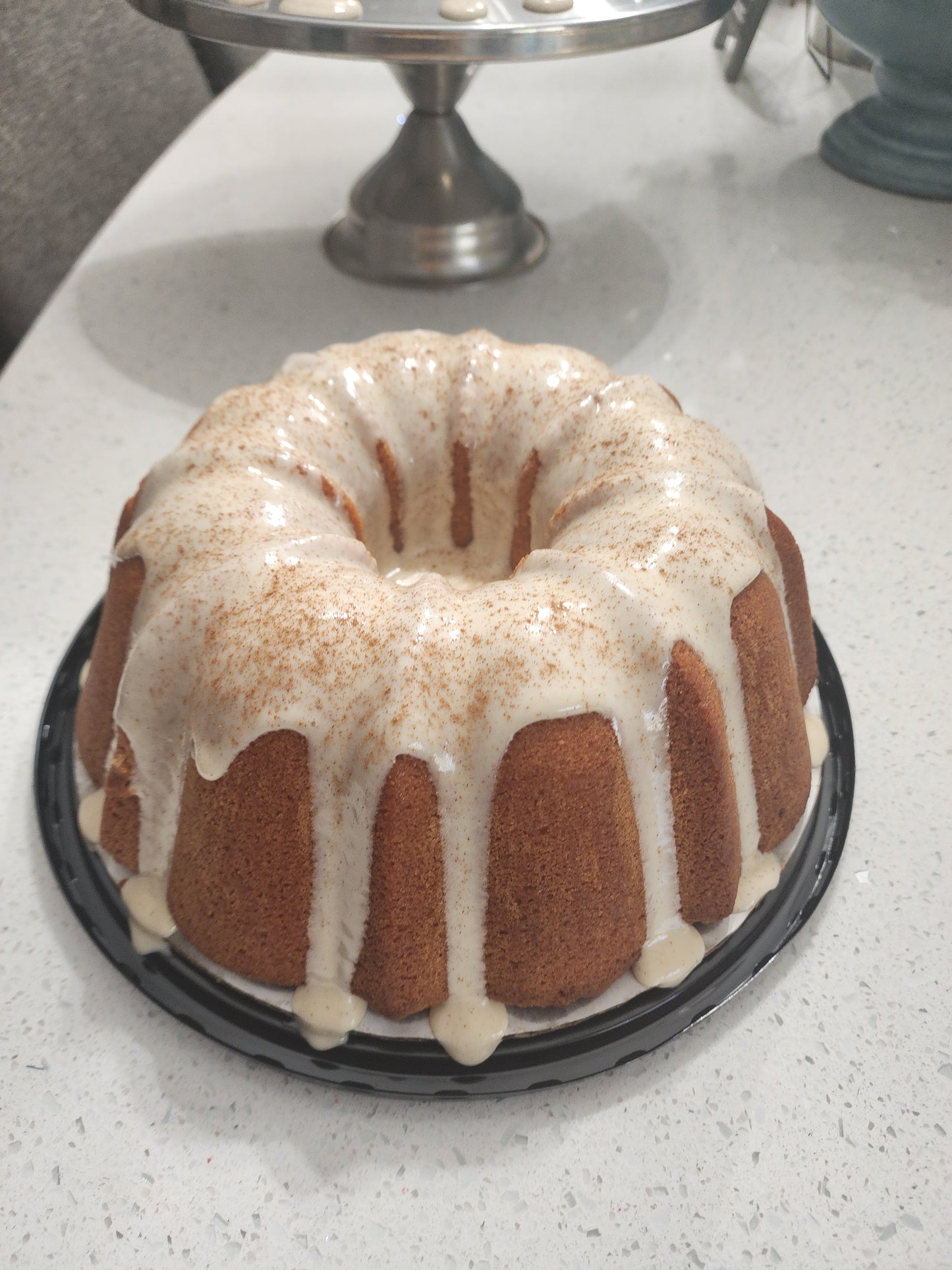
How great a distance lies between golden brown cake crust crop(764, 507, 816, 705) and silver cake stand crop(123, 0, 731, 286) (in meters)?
0.65

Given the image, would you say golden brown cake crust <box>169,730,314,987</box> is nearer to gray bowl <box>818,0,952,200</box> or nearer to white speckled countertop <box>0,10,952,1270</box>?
white speckled countertop <box>0,10,952,1270</box>

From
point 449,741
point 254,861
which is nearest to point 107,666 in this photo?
point 254,861

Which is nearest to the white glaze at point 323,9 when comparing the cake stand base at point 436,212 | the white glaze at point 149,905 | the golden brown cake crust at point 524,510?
the cake stand base at point 436,212

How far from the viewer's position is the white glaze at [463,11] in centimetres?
130

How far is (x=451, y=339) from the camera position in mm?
1186

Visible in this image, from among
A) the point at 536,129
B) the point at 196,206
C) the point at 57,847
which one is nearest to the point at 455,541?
the point at 57,847

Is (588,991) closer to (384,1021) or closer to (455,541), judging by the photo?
(384,1021)

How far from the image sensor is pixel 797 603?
1043mm

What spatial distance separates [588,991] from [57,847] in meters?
0.49

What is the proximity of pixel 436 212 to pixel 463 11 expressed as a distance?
558mm

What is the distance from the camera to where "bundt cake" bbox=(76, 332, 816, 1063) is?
2.67 ft

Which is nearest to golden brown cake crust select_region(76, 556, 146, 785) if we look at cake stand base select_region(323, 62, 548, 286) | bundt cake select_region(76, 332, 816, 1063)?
bundt cake select_region(76, 332, 816, 1063)

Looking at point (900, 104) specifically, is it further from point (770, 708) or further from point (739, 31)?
point (770, 708)

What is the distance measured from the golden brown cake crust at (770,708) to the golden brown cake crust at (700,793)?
1.9 inches
